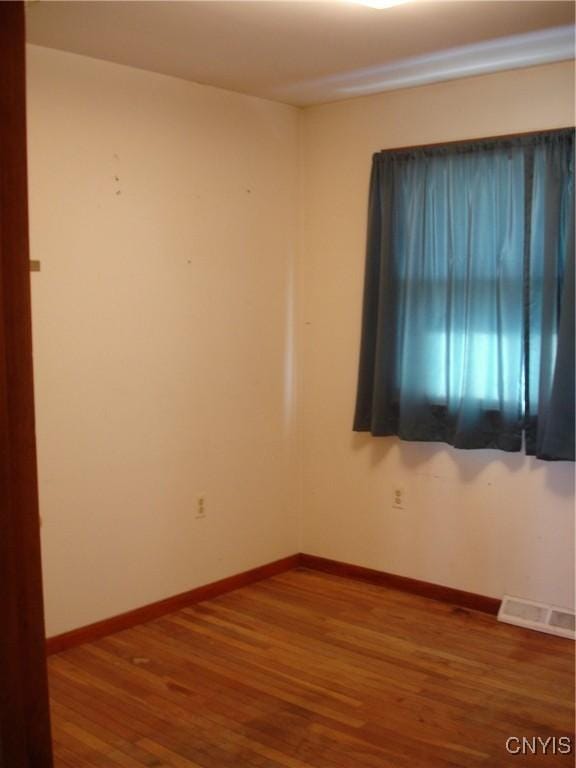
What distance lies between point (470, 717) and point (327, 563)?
1.66 meters

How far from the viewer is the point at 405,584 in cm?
425

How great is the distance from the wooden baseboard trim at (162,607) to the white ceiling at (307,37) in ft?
7.95

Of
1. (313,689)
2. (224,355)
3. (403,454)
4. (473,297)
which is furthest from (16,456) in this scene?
(403,454)

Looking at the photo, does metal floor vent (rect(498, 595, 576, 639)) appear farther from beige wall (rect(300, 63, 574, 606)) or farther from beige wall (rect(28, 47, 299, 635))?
beige wall (rect(28, 47, 299, 635))

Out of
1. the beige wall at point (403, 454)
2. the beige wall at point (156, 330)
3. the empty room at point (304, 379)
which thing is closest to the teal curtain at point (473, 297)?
the empty room at point (304, 379)

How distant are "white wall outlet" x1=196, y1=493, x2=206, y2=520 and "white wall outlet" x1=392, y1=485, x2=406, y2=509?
964 mm

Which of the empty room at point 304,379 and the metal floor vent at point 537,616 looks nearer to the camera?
the empty room at point 304,379

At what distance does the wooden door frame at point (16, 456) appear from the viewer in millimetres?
2086

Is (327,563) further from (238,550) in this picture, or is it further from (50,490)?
(50,490)

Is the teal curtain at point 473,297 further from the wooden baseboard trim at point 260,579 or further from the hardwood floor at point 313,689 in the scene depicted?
the hardwood floor at point 313,689

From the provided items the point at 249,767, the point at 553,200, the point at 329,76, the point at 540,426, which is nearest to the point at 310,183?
the point at 329,76

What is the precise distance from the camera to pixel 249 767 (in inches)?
105

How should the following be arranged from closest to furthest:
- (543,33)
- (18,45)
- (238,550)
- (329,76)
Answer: (18,45) < (543,33) < (329,76) < (238,550)

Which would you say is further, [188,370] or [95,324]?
[188,370]
